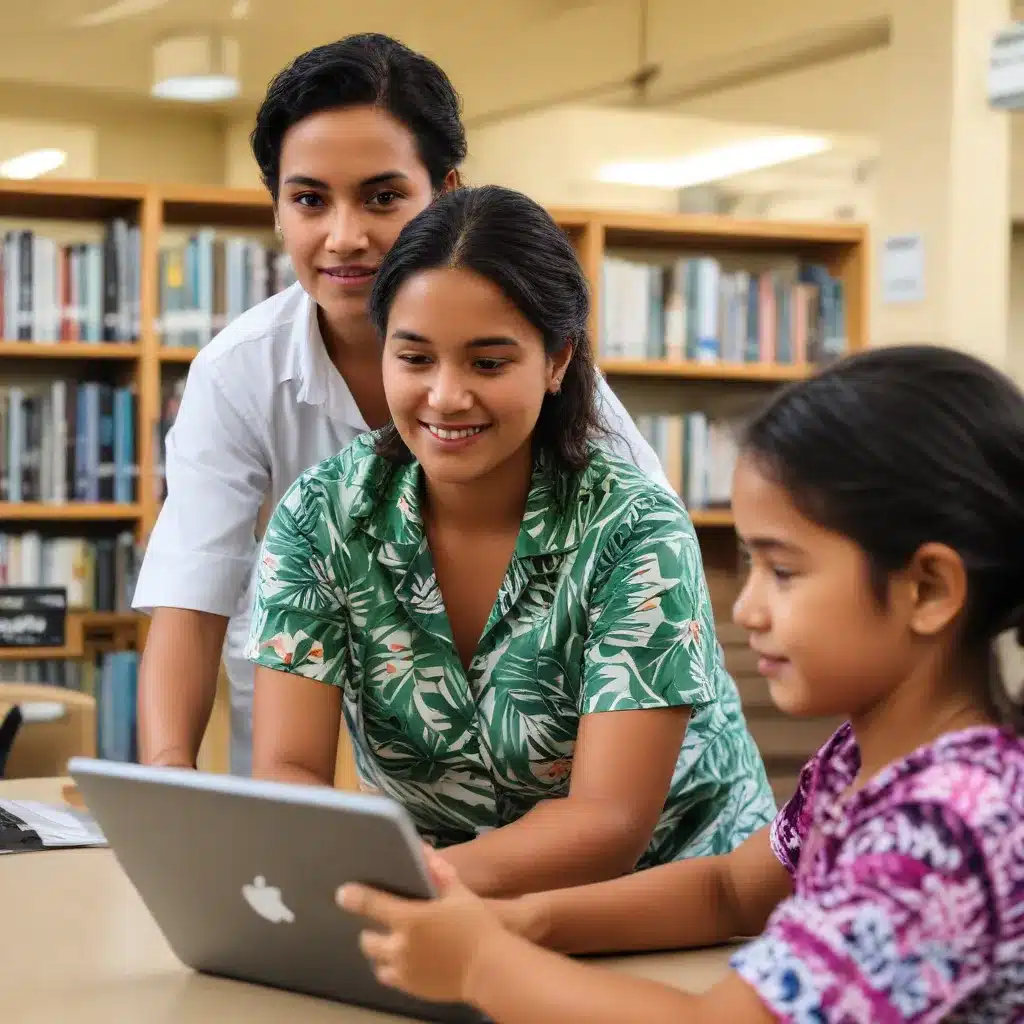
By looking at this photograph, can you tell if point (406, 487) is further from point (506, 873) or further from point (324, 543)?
point (506, 873)

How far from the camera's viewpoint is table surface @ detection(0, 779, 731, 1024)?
104 centimetres

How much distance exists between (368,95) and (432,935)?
3.55 feet

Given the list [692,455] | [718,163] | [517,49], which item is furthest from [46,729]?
[517,49]

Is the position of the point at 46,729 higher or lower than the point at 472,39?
lower

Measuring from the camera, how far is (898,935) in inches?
29.3

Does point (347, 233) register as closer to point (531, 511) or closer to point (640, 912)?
point (531, 511)

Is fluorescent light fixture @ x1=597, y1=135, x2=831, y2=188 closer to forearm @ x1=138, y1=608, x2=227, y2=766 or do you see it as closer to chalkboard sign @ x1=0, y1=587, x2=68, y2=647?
chalkboard sign @ x1=0, y1=587, x2=68, y2=647

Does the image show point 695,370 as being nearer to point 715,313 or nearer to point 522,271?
point 715,313

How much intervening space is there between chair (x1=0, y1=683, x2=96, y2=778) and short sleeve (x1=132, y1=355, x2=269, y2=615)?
2.30ft

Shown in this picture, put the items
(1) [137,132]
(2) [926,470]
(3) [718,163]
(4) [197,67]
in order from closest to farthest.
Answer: (2) [926,470], (3) [718,163], (4) [197,67], (1) [137,132]

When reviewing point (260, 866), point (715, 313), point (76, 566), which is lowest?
point (76, 566)

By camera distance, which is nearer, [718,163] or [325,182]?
[325,182]

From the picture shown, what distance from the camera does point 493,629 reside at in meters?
1.41

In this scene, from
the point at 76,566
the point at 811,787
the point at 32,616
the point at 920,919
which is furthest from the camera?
the point at 76,566
